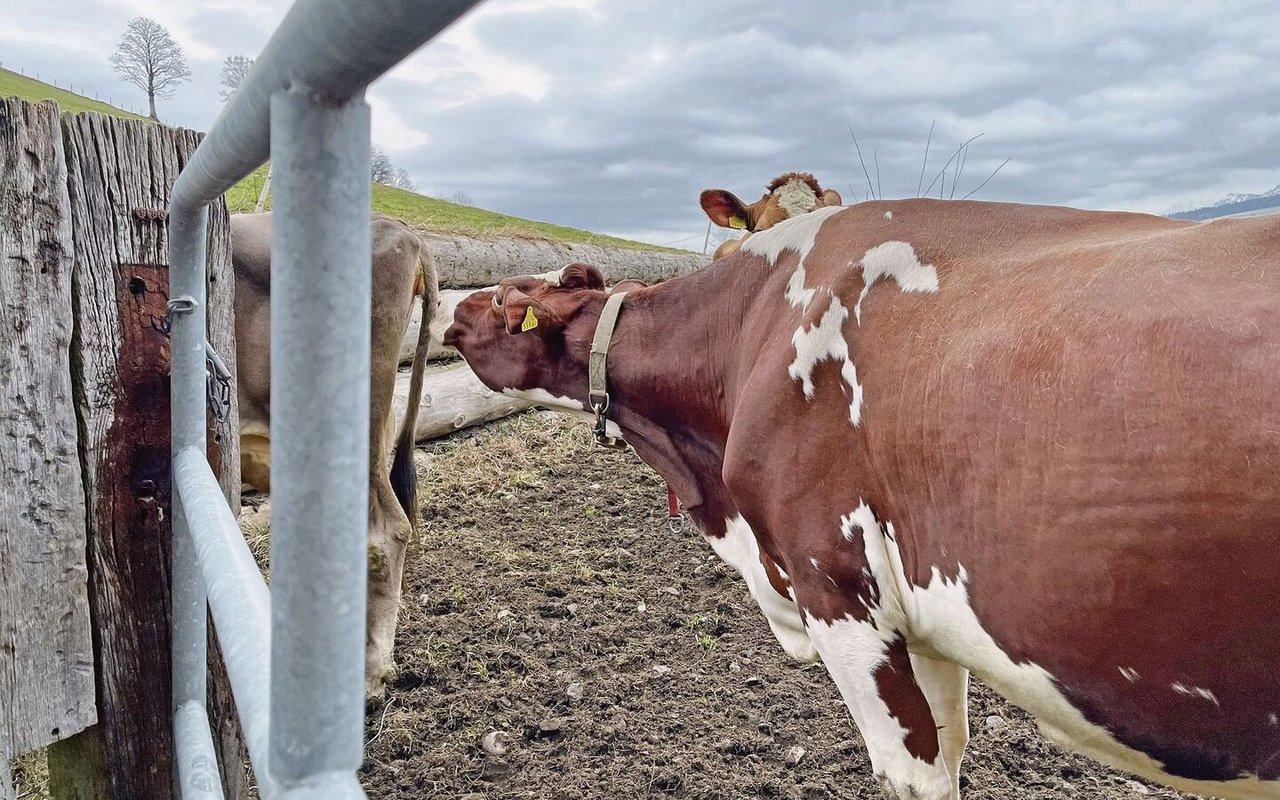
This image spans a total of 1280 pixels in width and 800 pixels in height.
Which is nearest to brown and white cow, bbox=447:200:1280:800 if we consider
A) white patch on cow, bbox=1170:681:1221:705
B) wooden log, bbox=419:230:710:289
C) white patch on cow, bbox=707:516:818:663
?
white patch on cow, bbox=1170:681:1221:705

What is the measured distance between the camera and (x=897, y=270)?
7.39 feet

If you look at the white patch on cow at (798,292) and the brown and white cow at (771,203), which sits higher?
the brown and white cow at (771,203)

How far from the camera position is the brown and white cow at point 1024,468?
1531 millimetres

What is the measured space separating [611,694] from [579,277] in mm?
1714

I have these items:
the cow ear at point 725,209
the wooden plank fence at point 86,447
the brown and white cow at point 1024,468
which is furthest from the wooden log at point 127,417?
the cow ear at point 725,209

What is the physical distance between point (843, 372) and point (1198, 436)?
0.88 metres

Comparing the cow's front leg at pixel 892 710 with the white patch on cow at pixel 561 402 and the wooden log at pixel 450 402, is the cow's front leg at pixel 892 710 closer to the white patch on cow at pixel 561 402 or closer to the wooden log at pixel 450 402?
the white patch on cow at pixel 561 402

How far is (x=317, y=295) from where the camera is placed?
409 mm

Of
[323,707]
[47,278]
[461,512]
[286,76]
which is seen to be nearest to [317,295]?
[286,76]

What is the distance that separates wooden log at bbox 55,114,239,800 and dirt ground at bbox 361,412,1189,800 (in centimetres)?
163

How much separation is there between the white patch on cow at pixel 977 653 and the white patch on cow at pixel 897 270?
0.59m

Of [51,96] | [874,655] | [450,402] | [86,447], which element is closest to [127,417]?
[86,447]

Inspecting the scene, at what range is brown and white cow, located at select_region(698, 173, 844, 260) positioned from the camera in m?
5.92

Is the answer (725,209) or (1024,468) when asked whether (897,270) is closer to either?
(1024,468)
